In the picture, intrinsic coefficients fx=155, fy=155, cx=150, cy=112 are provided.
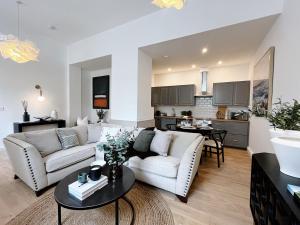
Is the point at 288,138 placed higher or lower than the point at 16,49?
lower

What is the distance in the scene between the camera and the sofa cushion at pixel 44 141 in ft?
8.17

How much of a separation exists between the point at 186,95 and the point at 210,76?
1079 mm

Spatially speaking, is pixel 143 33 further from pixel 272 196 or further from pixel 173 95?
pixel 272 196

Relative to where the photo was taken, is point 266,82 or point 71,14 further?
point 71,14

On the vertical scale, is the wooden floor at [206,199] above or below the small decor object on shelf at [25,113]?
below

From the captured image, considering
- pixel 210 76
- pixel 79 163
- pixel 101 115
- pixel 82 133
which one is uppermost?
pixel 210 76

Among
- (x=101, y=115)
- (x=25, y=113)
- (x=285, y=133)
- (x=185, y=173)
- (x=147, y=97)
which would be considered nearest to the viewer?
(x=285, y=133)

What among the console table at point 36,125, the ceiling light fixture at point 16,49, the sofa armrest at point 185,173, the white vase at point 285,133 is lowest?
the sofa armrest at point 185,173

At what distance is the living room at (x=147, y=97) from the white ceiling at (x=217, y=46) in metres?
0.03

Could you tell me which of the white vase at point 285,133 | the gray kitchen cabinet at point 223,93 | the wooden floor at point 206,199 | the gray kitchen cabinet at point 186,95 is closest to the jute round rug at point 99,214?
the wooden floor at point 206,199

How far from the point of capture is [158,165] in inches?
88.7

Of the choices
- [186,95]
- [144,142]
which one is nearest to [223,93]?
[186,95]

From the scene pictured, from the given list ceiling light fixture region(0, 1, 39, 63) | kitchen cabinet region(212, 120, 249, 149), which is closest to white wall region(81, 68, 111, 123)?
ceiling light fixture region(0, 1, 39, 63)

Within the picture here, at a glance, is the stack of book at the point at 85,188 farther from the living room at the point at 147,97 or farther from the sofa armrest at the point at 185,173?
the sofa armrest at the point at 185,173
